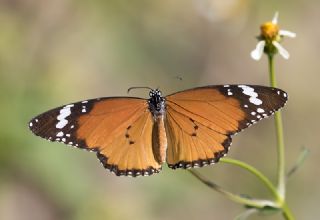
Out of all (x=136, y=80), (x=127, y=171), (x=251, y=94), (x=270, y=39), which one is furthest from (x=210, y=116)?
(x=136, y=80)

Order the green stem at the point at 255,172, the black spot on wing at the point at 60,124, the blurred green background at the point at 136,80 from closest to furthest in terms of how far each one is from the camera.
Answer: the green stem at the point at 255,172 < the black spot on wing at the point at 60,124 < the blurred green background at the point at 136,80

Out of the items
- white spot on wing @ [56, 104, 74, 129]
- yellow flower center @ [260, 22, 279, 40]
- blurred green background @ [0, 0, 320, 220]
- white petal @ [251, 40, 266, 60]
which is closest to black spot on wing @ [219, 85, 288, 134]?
white petal @ [251, 40, 266, 60]

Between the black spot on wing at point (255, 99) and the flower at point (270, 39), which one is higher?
the flower at point (270, 39)

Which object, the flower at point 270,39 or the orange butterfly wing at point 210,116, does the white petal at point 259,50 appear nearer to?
the flower at point 270,39

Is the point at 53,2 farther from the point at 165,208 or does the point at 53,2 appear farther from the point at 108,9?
the point at 165,208

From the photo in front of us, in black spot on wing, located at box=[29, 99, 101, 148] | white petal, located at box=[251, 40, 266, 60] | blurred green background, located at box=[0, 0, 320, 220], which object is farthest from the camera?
blurred green background, located at box=[0, 0, 320, 220]

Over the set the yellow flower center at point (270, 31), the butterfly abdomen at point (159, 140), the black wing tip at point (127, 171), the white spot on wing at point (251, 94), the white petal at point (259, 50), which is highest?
the yellow flower center at point (270, 31)

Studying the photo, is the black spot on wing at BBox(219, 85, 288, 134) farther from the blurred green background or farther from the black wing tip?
the blurred green background

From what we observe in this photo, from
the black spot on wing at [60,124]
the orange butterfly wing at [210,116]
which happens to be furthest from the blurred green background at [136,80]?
the orange butterfly wing at [210,116]
